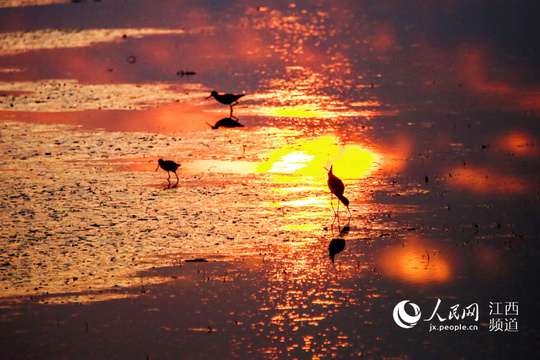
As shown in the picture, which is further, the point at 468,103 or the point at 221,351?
the point at 468,103

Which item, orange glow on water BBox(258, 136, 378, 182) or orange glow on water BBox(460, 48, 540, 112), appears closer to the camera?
orange glow on water BBox(258, 136, 378, 182)

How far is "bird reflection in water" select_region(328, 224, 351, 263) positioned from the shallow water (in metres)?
0.04

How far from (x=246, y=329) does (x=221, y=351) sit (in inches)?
22.4

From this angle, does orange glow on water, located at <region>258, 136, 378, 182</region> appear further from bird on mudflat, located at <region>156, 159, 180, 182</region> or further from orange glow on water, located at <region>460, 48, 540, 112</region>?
orange glow on water, located at <region>460, 48, 540, 112</region>

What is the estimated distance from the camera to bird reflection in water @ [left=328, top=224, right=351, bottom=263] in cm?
1146

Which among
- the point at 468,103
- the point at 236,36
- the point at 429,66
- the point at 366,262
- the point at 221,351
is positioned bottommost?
the point at 221,351

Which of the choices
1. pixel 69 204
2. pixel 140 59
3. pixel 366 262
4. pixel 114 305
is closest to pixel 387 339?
pixel 366 262

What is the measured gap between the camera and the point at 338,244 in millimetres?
11727

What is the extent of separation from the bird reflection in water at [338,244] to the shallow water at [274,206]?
42mm

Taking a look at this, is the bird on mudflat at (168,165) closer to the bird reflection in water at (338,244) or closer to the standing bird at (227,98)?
the bird reflection in water at (338,244)

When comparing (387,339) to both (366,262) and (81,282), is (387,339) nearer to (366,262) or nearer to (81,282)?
(366,262)

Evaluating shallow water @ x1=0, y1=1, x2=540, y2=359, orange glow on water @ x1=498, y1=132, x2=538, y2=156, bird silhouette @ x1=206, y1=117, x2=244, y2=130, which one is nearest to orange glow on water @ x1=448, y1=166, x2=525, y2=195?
shallow water @ x1=0, y1=1, x2=540, y2=359

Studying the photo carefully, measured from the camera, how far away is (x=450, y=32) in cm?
3175

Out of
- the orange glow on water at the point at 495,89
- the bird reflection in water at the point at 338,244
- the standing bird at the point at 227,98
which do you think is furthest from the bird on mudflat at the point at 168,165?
the orange glow on water at the point at 495,89
